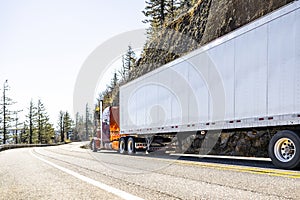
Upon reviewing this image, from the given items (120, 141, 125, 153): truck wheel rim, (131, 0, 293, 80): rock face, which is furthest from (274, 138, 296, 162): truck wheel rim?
(120, 141, 125, 153): truck wheel rim

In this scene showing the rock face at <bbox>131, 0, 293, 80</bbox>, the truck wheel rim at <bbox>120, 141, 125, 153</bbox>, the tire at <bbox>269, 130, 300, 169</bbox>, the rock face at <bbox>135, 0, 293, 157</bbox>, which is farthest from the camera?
the rock face at <bbox>131, 0, 293, 80</bbox>

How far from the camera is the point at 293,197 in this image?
4875mm

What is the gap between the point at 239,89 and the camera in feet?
34.0

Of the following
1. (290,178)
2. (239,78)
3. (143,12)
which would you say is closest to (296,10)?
(239,78)

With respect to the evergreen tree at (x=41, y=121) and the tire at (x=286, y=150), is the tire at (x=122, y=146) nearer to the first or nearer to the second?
the tire at (x=286, y=150)

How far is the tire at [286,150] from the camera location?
837 centimetres

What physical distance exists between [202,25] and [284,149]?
62.7 ft

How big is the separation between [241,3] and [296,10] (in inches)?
551

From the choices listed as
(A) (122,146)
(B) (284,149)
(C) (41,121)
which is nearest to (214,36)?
(A) (122,146)

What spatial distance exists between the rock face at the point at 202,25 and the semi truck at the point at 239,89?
8.11m

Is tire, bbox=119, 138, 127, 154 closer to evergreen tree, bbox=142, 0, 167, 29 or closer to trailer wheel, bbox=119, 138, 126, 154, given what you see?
trailer wheel, bbox=119, 138, 126, 154

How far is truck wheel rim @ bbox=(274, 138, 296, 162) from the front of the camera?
8711mm

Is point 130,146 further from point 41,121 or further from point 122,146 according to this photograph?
point 41,121

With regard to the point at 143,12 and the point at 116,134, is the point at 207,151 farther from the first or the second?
the point at 143,12
